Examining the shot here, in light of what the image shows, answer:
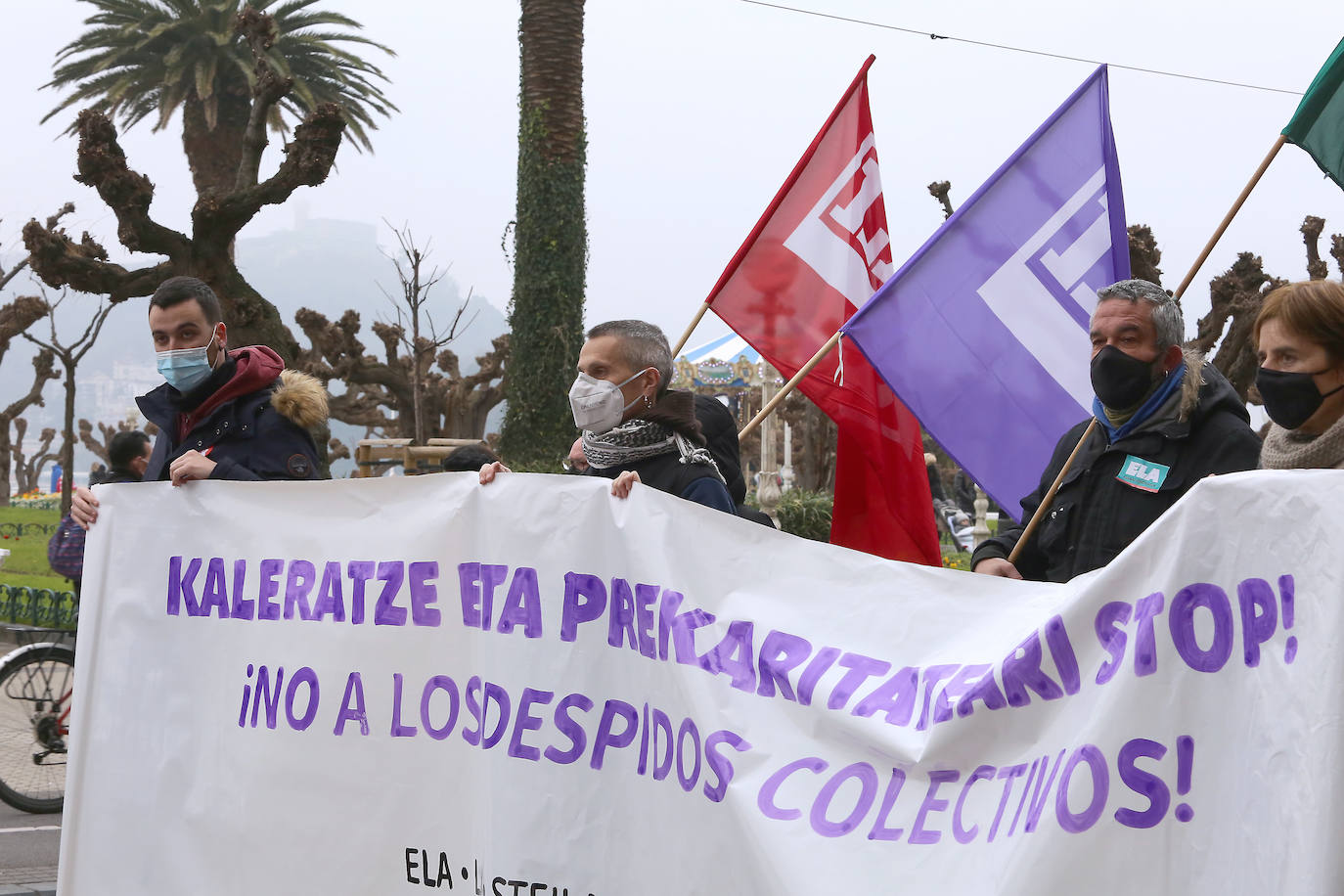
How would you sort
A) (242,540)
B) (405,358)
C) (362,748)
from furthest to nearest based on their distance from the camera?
(405,358)
(242,540)
(362,748)

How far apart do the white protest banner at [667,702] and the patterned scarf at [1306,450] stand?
0.55 metres

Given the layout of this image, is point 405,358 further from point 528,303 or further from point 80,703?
point 80,703

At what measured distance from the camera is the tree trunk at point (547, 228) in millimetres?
12211

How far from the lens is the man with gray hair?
3.17 m

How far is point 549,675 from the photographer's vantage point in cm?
312

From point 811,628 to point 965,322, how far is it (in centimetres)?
202

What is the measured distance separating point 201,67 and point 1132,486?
17.6 meters

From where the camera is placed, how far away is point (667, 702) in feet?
9.72

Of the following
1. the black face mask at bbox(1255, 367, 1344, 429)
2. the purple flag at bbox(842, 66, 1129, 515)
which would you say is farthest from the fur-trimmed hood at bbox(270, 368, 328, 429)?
the black face mask at bbox(1255, 367, 1344, 429)

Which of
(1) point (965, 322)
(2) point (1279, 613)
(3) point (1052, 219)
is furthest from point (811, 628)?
(3) point (1052, 219)

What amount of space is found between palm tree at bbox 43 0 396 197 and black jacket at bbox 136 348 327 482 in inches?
584

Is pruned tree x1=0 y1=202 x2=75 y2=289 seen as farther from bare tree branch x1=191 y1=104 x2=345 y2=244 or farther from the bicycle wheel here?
the bicycle wheel

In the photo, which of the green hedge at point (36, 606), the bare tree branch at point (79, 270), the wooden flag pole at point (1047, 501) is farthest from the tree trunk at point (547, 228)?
the wooden flag pole at point (1047, 501)

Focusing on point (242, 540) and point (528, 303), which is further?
point (528, 303)
